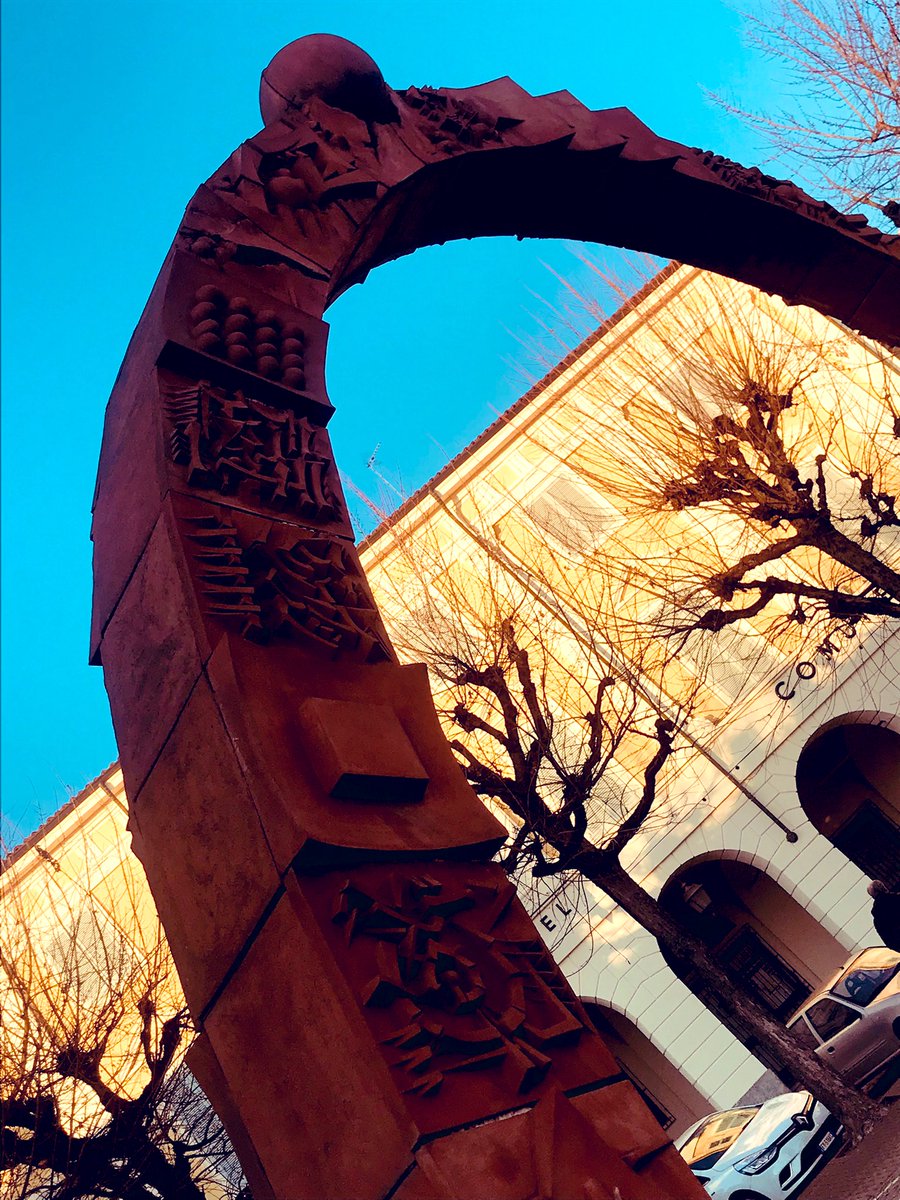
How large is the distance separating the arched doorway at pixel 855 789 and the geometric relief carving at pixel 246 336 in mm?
15170

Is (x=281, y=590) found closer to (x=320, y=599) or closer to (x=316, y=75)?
(x=320, y=599)

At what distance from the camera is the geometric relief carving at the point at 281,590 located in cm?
202

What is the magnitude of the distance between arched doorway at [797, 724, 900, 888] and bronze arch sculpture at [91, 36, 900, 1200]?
15122 millimetres

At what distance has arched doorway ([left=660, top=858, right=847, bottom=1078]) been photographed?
15352 mm

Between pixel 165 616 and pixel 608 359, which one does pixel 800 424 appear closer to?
pixel 608 359

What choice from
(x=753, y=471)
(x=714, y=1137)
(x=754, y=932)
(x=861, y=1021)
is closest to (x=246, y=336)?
(x=753, y=471)

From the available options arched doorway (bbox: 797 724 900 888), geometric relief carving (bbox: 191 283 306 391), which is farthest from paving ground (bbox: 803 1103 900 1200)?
arched doorway (bbox: 797 724 900 888)

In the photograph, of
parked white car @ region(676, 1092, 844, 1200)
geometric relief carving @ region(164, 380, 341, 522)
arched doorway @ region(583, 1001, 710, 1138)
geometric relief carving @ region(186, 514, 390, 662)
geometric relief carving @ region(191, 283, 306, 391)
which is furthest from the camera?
arched doorway @ region(583, 1001, 710, 1138)

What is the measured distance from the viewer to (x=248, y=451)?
2.34 metres

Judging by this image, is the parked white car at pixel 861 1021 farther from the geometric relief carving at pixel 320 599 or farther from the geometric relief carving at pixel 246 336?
the geometric relief carving at pixel 246 336

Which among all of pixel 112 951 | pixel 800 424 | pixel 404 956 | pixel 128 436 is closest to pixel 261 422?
pixel 128 436

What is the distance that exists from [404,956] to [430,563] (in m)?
14.8

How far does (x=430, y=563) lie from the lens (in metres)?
16.4

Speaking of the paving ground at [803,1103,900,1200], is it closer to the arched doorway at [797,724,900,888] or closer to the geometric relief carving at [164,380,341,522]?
the geometric relief carving at [164,380,341,522]
